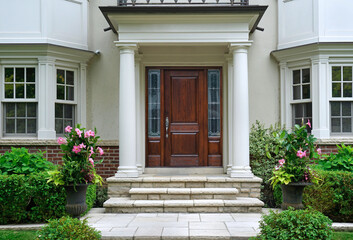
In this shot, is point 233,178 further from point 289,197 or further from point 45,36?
point 45,36

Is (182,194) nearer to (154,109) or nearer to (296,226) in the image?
(154,109)

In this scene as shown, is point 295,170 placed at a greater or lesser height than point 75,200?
greater

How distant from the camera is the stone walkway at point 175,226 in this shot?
611 cm

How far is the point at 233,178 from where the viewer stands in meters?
8.61

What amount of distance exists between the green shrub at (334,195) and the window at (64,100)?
6.11 metres

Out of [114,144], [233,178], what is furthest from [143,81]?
[233,178]

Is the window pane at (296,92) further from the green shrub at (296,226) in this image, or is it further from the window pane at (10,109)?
the window pane at (10,109)

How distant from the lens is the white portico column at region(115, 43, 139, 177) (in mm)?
8727

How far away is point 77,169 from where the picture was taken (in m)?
6.43

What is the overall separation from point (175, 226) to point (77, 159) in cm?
202

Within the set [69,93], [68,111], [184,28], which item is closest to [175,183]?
[184,28]

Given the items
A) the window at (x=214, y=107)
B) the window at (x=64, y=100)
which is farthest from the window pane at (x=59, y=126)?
the window at (x=214, y=107)

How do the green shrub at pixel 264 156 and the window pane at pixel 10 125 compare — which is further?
the window pane at pixel 10 125

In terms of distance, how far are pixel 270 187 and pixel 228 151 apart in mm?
1505
